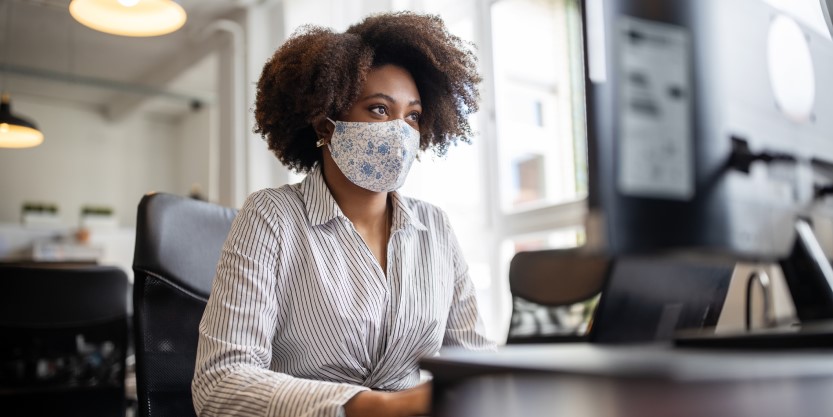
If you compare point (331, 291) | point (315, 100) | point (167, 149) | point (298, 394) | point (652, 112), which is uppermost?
point (167, 149)

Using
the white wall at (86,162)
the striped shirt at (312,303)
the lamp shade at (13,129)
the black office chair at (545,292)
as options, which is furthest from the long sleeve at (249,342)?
the white wall at (86,162)

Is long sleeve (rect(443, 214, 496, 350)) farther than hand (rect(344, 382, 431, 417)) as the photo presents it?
Yes

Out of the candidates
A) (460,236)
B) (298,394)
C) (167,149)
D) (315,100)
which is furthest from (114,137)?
(298,394)

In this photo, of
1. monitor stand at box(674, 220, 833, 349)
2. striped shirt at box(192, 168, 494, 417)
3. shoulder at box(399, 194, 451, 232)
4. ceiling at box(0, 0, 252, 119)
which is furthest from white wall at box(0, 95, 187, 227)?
monitor stand at box(674, 220, 833, 349)

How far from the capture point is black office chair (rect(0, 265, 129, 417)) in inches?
90.3

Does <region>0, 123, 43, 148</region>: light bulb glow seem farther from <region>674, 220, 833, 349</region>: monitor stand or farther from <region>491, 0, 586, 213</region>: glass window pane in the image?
<region>674, 220, 833, 349</region>: monitor stand

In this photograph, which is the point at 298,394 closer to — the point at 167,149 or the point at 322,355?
the point at 322,355

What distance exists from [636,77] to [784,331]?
292 millimetres

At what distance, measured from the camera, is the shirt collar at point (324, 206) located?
1.25m

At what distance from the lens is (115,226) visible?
21.5 ft

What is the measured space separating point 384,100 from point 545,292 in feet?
2.33

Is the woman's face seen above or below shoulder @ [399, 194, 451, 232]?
above

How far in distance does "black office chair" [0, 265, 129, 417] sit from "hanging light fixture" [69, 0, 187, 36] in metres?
1.24

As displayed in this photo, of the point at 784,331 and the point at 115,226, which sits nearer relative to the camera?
the point at 784,331
